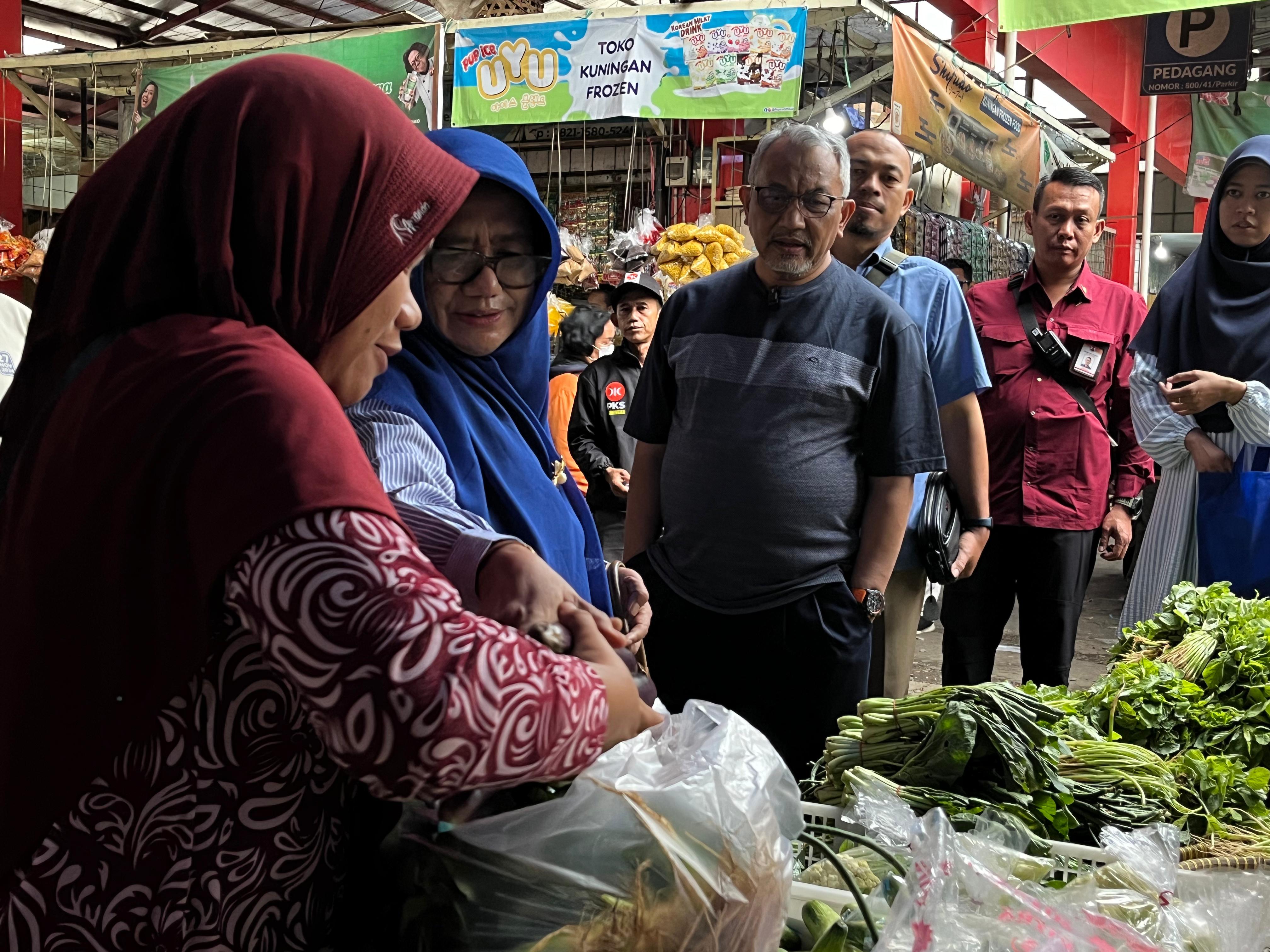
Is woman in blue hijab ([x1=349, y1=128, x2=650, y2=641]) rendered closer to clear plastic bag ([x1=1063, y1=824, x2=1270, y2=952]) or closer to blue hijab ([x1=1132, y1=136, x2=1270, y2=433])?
clear plastic bag ([x1=1063, y1=824, x2=1270, y2=952])

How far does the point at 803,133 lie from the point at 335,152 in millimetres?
1979

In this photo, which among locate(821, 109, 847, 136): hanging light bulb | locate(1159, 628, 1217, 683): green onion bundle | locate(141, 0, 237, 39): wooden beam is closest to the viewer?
locate(1159, 628, 1217, 683): green onion bundle

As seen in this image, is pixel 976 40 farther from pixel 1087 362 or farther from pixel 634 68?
pixel 1087 362

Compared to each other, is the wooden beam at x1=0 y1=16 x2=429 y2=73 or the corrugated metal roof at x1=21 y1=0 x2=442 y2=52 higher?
the corrugated metal roof at x1=21 y1=0 x2=442 y2=52

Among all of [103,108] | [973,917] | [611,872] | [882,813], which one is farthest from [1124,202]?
[611,872]

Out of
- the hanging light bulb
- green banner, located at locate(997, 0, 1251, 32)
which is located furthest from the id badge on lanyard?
the hanging light bulb

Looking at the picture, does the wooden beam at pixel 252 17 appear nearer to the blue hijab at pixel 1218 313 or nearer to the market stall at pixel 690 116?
the market stall at pixel 690 116

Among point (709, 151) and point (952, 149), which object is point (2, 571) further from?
point (709, 151)

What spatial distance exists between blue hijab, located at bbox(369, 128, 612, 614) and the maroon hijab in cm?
58

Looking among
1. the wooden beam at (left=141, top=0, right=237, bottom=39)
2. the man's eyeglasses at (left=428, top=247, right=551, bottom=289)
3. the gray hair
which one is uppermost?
the wooden beam at (left=141, top=0, right=237, bottom=39)

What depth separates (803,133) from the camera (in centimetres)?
275

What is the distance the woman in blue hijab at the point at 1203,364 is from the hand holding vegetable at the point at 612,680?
9.11 ft

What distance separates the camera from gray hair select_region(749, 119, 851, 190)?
274 centimetres

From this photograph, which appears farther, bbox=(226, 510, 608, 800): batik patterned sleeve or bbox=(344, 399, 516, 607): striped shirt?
bbox=(344, 399, 516, 607): striped shirt
